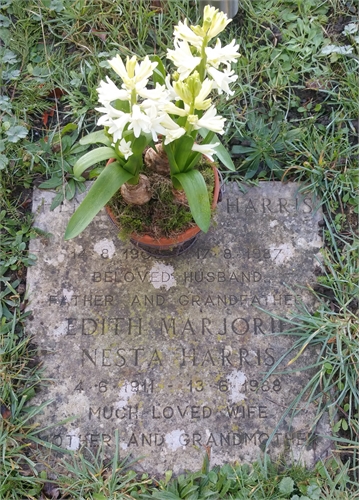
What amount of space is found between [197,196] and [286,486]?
1.17m

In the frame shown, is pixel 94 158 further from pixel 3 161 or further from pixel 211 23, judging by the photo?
pixel 3 161

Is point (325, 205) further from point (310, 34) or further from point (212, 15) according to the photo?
point (212, 15)

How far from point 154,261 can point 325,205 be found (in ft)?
2.76

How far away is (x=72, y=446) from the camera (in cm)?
207

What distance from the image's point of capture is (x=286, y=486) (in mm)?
1991

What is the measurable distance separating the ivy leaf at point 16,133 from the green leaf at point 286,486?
1858 millimetres

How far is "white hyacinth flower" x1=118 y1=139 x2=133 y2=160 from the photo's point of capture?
66.3 inches

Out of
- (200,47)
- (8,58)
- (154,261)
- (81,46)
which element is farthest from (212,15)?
(8,58)

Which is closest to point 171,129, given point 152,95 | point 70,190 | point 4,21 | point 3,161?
point 152,95

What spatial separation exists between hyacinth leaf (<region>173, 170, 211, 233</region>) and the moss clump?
0.70ft

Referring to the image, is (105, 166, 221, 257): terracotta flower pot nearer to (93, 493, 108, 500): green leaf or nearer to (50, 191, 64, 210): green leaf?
(50, 191, 64, 210): green leaf

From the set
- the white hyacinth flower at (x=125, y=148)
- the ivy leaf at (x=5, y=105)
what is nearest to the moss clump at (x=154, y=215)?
the white hyacinth flower at (x=125, y=148)

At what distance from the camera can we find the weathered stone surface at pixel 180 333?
209cm

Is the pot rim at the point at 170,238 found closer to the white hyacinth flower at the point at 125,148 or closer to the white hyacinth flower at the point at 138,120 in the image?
the white hyacinth flower at the point at 125,148
